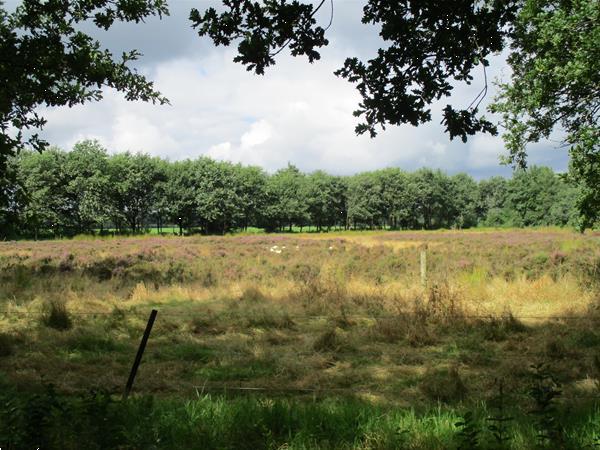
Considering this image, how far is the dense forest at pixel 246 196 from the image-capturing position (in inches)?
2505

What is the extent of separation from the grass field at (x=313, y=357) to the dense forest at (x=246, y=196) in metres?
25.7

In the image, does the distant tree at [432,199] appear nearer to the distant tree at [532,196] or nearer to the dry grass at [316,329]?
the distant tree at [532,196]

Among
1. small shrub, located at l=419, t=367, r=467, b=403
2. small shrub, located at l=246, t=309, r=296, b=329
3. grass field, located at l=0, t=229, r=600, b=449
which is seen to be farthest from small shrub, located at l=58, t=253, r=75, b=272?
small shrub, located at l=419, t=367, r=467, b=403

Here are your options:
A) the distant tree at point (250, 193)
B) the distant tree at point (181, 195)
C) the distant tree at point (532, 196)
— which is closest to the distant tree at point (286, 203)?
the distant tree at point (250, 193)

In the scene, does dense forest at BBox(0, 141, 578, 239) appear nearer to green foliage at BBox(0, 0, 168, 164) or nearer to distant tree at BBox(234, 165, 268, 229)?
distant tree at BBox(234, 165, 268, 229)

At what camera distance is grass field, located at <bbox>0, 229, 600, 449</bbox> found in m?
4.20

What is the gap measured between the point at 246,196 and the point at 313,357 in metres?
76.5

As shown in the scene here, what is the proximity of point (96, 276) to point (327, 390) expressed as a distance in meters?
12.6

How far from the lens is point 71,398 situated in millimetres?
5910

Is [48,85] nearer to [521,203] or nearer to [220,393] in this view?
[220,393]

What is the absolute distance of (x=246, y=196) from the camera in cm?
8369

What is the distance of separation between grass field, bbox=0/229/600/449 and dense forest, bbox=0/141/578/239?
84.2 feet

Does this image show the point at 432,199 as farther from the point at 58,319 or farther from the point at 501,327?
the point at 58,319

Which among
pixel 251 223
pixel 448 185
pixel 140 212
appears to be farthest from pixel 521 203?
pixel 140 212
